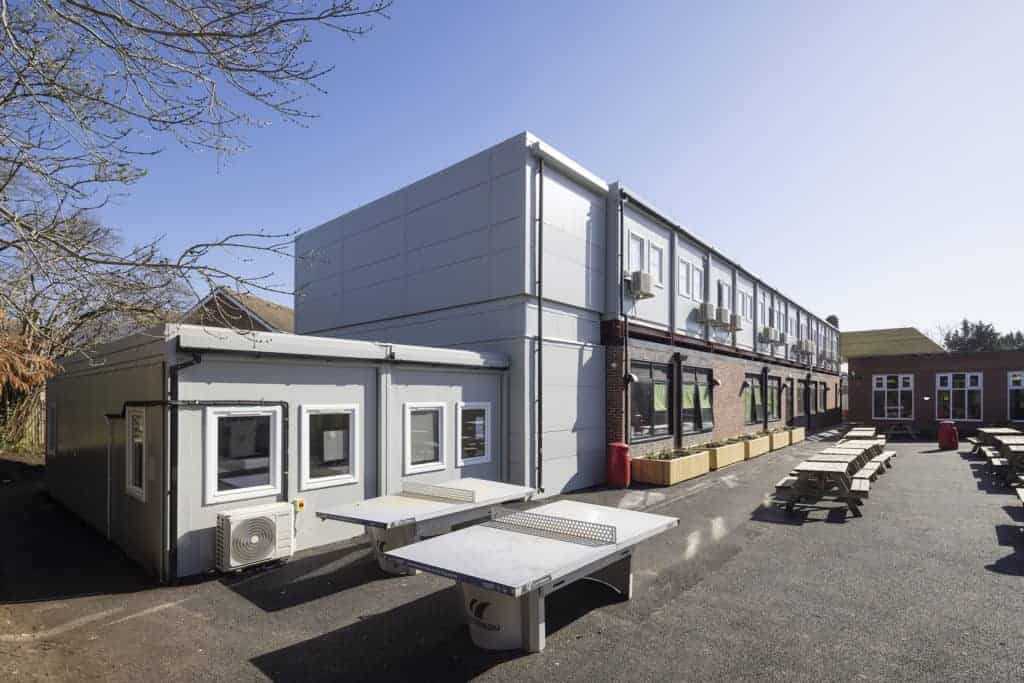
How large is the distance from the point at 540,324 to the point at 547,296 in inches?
27.7

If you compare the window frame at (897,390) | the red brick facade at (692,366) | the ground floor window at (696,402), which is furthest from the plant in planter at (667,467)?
the window frame at (897,390)

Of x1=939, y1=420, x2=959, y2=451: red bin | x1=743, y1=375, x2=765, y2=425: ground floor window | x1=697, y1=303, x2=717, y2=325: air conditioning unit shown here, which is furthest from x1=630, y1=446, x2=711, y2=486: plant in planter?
x1=939, y1=420, x2=959, y2=451: red bin

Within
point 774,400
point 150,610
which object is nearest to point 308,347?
point 150,610

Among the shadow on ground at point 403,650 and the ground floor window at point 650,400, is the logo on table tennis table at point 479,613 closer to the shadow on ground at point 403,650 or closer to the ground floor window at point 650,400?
the shadow on ground at point 403,650

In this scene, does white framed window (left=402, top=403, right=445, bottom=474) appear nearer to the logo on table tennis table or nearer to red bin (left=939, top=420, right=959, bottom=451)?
the logo on table tennis table

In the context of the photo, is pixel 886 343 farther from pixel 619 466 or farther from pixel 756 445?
pixel 619 466

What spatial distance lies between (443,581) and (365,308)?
412 inches

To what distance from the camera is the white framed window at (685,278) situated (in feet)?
57.7

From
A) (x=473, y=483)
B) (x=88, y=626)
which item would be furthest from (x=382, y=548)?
(x=88, y=626)

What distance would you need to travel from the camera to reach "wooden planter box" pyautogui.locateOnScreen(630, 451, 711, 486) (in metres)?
13.4

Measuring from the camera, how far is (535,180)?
1200 centimetres

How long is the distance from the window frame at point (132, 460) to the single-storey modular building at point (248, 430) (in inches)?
1.1

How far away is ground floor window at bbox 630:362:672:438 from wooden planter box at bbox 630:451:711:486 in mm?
951

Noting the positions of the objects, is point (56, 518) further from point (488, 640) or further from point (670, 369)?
point (670, 369)
